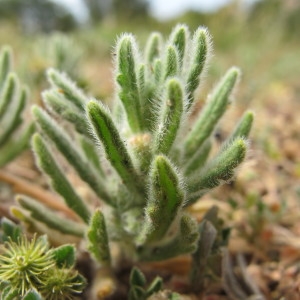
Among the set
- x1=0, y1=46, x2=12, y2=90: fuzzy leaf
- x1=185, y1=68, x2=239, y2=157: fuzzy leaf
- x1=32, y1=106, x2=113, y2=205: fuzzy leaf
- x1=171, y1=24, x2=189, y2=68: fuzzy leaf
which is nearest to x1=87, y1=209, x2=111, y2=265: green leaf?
x1=32, y1=106, x2=113, y2=205: fuzzy leaf

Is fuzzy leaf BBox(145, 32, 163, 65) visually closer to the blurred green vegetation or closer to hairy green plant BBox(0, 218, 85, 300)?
hairy green plant BBox(0, 218, 85, 300)

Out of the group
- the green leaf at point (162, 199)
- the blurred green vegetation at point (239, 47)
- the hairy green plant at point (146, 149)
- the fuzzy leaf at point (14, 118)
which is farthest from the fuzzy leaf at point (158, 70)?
the blurred green vegetation at point (239, 47)

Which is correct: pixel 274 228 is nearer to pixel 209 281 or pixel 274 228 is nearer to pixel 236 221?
pixel 236 221

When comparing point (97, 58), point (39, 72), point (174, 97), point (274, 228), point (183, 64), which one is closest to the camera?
point (174, 97)

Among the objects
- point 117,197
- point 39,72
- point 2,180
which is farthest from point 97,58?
point 117,197

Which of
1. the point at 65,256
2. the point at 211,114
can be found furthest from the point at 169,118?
the point at 65,256

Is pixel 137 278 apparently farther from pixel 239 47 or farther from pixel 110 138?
pixel 239 47
